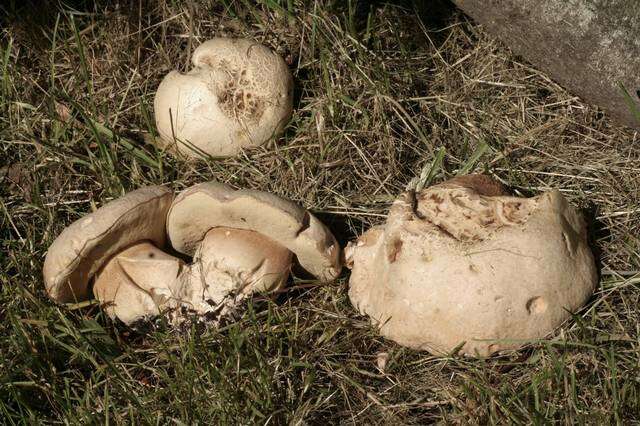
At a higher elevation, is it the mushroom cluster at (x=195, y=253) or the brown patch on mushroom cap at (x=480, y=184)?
the brown patch on mushroom cap at (x=480, y=184)

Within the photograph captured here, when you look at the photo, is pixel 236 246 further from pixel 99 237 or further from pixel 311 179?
pixel 311 179

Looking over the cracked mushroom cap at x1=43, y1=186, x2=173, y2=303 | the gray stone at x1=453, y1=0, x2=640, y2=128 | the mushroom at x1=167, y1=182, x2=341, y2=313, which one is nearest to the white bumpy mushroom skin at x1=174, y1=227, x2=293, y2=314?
the mushroom at x1=167, y1=182, x2=341, y2=313

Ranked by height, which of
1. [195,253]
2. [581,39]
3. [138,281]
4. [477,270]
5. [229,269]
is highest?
[581,39]

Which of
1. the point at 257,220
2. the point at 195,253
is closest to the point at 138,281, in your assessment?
the point at 195,253

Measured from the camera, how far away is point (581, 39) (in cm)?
291

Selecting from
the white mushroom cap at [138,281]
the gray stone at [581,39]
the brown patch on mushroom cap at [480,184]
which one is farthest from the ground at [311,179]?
the brown patch on mushroom cap at [480,184]

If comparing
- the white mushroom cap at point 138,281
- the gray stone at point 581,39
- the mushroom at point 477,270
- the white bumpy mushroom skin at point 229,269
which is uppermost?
the gray stone at point 581,39

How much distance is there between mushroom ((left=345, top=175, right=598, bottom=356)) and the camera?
2355 mm

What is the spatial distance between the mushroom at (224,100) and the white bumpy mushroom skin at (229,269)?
20.6 inches

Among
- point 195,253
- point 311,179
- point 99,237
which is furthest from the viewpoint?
point 311,179

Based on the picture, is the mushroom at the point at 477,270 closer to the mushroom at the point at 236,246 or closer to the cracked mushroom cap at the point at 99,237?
the mushroom at the point at 236,246

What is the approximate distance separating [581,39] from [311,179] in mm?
1139

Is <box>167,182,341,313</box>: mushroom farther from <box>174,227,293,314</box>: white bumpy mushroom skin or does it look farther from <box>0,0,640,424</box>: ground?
<box>0,0,640,424</box>: ground

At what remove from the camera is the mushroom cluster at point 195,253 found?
8.17ft
